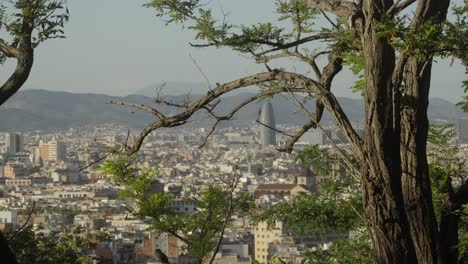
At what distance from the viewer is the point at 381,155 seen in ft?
9.36

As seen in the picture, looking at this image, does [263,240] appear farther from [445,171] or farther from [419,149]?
[419,149]

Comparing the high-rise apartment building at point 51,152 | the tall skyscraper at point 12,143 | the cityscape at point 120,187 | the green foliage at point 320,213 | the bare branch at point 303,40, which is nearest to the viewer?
the bare branch at point 303,40

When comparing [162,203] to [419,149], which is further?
[162,203]

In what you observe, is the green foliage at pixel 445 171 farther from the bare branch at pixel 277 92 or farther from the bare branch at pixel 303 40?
the bare branch at pixel 303 40

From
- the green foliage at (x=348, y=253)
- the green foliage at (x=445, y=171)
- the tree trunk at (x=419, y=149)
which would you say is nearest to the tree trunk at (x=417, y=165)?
the tree trunk at (x=419, y=149)

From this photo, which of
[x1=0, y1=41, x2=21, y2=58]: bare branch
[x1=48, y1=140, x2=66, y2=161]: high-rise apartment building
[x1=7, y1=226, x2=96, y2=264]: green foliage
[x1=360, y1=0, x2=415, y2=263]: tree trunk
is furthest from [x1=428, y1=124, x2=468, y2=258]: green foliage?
[x1=48, y1=140, x2=66, y2=161]: high-rise apartment building

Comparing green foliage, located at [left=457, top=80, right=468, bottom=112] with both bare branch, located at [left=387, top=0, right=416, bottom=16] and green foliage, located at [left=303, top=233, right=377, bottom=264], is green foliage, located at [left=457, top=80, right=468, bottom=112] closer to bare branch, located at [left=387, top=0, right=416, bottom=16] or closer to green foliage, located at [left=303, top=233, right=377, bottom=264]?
bare branch, located at [left=387, top=0, right=416, bottom=16]

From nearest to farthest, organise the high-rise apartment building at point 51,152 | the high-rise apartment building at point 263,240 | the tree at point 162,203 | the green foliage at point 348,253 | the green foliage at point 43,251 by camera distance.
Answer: the green foliage at point 348,253 → the tree at point 162,203 → the green foliage at point 43,251 → the high-rise apartment building at point 263,240 → the high-rise apartment building at point 51,152

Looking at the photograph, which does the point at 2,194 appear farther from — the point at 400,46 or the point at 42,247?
the point at 400,46

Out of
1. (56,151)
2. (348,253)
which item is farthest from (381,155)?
(56,151)

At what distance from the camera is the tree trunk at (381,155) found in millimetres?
2832

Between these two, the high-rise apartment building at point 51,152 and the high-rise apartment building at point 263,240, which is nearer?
the high-rise apartment building at point 263,240

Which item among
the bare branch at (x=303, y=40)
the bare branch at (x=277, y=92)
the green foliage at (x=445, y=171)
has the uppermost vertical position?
the bare branch at (x=303, y=40)

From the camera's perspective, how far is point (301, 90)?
2.98 metres
